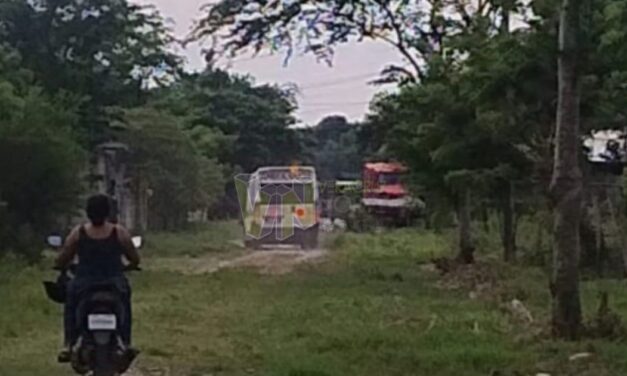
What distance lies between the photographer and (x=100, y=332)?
9211 millimetres

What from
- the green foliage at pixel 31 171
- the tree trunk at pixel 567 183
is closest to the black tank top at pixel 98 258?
the tree trunk at pixel 567 183

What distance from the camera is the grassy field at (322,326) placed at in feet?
37.3

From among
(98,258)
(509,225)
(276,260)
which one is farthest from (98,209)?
(276,260)

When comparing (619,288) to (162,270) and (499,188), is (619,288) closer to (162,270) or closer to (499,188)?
(499,188)

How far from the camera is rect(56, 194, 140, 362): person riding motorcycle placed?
9.30m

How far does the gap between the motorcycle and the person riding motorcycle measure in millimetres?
50

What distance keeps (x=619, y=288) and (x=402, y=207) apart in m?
32.0

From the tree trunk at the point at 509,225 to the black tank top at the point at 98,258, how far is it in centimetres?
1501

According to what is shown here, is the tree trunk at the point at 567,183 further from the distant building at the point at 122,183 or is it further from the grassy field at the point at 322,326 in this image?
the distant building at the point at 122,183

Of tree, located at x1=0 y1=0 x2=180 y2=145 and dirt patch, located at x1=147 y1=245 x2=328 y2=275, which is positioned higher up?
tree, located at x1=0 y1=0 x2=180 y2=145

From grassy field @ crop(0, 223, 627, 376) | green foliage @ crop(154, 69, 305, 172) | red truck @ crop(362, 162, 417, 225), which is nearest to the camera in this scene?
grassy field @ crop(0, 223, 627, 376)

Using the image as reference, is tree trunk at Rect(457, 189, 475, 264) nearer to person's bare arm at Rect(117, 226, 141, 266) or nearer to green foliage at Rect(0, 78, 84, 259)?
green foliage at Rect(0, 78, 84, 259)

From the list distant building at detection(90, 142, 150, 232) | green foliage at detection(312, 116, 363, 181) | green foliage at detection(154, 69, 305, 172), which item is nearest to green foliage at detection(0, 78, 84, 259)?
distant building at detection(90, 142, 150, 232)

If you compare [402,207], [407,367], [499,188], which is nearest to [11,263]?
[499,188]
